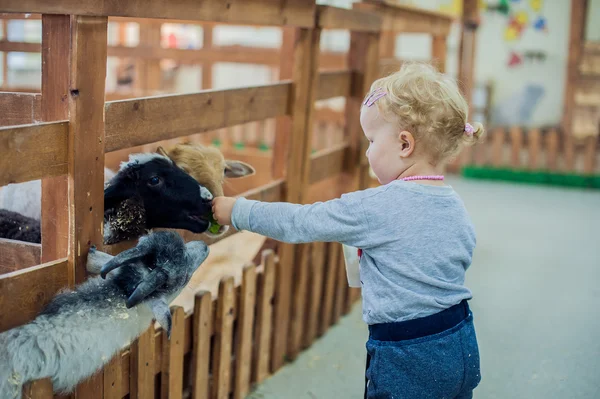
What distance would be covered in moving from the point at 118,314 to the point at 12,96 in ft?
2.02

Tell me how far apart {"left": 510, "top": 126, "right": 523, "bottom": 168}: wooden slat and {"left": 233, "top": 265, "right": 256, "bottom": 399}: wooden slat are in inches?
242

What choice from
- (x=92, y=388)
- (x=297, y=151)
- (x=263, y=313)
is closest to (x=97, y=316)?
(x=92, y=388)

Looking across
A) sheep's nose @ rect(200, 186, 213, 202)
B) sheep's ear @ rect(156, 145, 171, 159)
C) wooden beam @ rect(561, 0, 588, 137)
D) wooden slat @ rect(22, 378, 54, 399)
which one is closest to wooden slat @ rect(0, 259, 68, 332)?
wooden slat @ rect(22, 378, 54, 399)

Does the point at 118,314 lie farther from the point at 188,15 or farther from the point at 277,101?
the point at 277,101

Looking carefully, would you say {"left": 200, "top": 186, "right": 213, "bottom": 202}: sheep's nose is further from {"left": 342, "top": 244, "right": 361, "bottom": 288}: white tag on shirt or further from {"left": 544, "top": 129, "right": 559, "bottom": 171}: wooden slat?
{"left": 544, "top": 129, "right": 559, "bottom": 171}: wooden slat

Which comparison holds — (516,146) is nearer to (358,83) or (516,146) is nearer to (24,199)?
(358,83)

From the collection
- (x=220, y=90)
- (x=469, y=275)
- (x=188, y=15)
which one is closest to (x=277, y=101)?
(x=220, y=90)

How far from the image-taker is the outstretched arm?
1.85 metres

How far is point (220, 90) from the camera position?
2500 millimetres

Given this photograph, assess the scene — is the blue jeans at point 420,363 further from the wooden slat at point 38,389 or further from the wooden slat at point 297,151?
the wooden slat at point 297,151

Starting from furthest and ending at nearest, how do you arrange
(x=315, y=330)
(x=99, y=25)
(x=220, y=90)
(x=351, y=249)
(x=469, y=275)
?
(x=469, y=275) → (x=315, y=330) → (x=220, y=90) → (x=351, y=249) → (x=99, y=25)

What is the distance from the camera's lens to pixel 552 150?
325 inches

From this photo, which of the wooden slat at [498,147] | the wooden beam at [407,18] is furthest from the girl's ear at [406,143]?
the wooden slat at [498,147]

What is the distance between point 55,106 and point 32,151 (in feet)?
0.53
